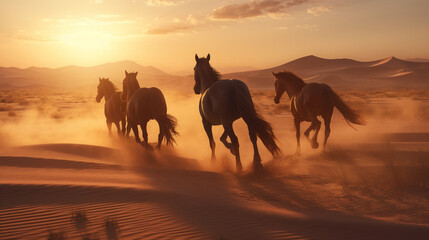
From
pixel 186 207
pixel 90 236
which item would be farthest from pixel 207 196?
pixel 90 236

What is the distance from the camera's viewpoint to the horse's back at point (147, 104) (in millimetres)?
9750

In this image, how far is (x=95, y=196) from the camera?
555 cm

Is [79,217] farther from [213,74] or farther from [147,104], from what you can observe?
[147,104]

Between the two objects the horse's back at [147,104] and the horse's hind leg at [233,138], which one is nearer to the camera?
the horse's hind leg at [233,138]

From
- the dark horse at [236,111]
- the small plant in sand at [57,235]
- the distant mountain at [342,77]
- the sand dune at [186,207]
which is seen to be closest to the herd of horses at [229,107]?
the dark horse at [236,111]

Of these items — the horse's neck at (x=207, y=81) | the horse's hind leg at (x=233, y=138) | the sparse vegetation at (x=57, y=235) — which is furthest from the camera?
the horse's neck at (x=207, y=81)

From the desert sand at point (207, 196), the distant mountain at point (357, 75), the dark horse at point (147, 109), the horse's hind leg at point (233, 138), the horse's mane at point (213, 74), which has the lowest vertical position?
the desert sand at point (207, 196)

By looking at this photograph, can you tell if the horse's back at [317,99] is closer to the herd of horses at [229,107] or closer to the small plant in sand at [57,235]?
the herd of horses at [229,107]

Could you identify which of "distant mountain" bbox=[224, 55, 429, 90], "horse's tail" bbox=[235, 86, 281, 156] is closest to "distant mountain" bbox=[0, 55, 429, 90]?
"distant mountain" bbox=[224, 55, 429, 90]

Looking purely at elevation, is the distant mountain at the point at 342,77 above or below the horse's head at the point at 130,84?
above

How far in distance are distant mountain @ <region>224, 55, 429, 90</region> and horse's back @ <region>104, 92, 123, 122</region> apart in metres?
38.6

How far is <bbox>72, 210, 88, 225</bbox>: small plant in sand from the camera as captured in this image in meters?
4.56

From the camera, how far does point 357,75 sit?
116500 millimetres

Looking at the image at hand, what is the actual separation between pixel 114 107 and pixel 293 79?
6.18 metres
